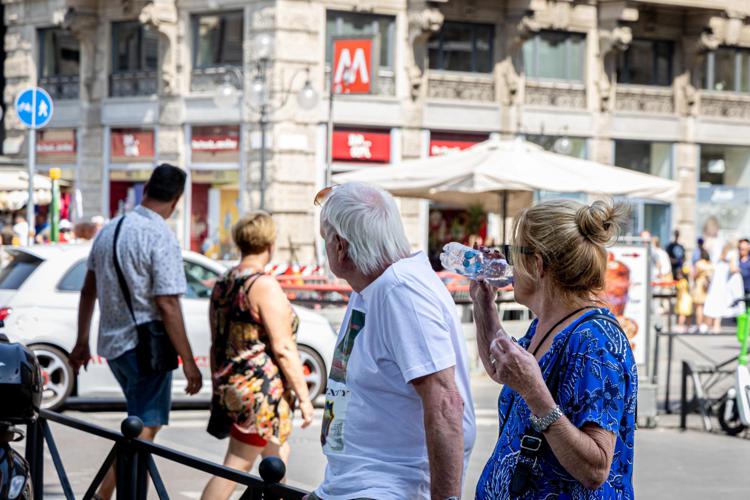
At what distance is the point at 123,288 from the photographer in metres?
6.50

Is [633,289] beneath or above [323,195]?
beneath

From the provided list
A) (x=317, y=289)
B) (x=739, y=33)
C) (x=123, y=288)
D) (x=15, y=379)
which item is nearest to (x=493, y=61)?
(x=739, y=33)

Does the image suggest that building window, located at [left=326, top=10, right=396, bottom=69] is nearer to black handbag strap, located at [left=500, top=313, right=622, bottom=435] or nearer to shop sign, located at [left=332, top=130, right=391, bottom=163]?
shop sign, located at [left=332, top=130, right=391, bottom=163]

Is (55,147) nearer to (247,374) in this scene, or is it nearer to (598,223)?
(247,374)

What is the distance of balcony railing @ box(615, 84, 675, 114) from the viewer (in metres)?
31.4

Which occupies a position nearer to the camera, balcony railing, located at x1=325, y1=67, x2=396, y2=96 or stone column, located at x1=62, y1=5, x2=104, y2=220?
balcony railing, located at x1=325, y1=67, x2=396, y2=96

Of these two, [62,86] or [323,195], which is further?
[62,86]

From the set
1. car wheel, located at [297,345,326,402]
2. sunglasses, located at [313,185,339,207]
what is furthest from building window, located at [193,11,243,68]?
sunglasses, located at [313,185,339,207]

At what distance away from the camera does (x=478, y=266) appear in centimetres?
343

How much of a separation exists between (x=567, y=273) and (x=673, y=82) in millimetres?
30339

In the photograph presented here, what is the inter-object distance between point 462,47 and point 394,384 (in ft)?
88.3

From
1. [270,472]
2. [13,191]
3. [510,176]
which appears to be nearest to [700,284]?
[510,176]

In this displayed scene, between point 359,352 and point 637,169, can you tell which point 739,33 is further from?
point 359,352

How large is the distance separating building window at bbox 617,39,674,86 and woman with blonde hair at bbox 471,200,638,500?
2942 centimetres
